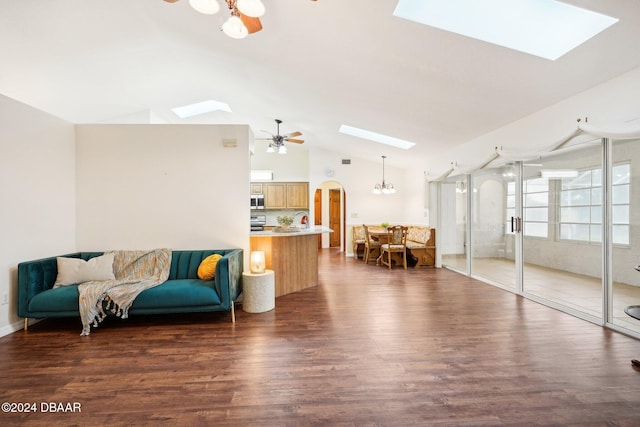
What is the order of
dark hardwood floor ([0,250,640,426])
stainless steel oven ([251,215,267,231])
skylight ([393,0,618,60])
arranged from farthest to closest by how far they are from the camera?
stainless steel oven ([251,215,267,231]), skylight ([393,0,618,60]), dark hardwood floor ([0,250,640,426])

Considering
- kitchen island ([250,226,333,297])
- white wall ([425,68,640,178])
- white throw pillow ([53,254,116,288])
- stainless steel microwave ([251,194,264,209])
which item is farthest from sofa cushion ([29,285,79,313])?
white wall ([425,68,640,178])

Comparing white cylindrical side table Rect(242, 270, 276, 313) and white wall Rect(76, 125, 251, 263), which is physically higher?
white wall Rect(76, 125, 251, 263)

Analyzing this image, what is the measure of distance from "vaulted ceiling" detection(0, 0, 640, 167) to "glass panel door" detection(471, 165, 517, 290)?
0.85 meters

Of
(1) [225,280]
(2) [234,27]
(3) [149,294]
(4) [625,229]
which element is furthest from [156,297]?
(4) [625,229]

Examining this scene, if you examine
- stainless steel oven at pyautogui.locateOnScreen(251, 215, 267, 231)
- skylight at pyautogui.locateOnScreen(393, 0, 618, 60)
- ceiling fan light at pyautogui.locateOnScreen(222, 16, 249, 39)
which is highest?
skylight at pyautogui.locateOnScreen(393, 0, 618, 60)

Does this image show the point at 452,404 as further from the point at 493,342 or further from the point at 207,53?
the point at 207,53

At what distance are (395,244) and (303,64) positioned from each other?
15.0 feet

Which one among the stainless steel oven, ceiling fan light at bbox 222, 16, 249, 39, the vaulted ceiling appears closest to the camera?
ceiling fan light at bbox 222, 16, 249, 39

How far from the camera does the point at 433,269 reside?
6227 mm

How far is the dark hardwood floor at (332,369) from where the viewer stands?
67.4 inches

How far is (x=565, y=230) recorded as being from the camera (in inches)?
145

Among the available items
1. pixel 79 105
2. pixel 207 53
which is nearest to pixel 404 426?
pixel 207 53

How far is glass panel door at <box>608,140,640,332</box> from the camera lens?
111 inches

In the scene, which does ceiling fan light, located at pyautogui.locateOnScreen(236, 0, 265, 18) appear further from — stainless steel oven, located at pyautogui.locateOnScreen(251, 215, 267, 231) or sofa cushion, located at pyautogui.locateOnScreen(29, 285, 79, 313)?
stainless steel oven, located at pyautogui.locateOnScreen(251, 215, 267, 231)
